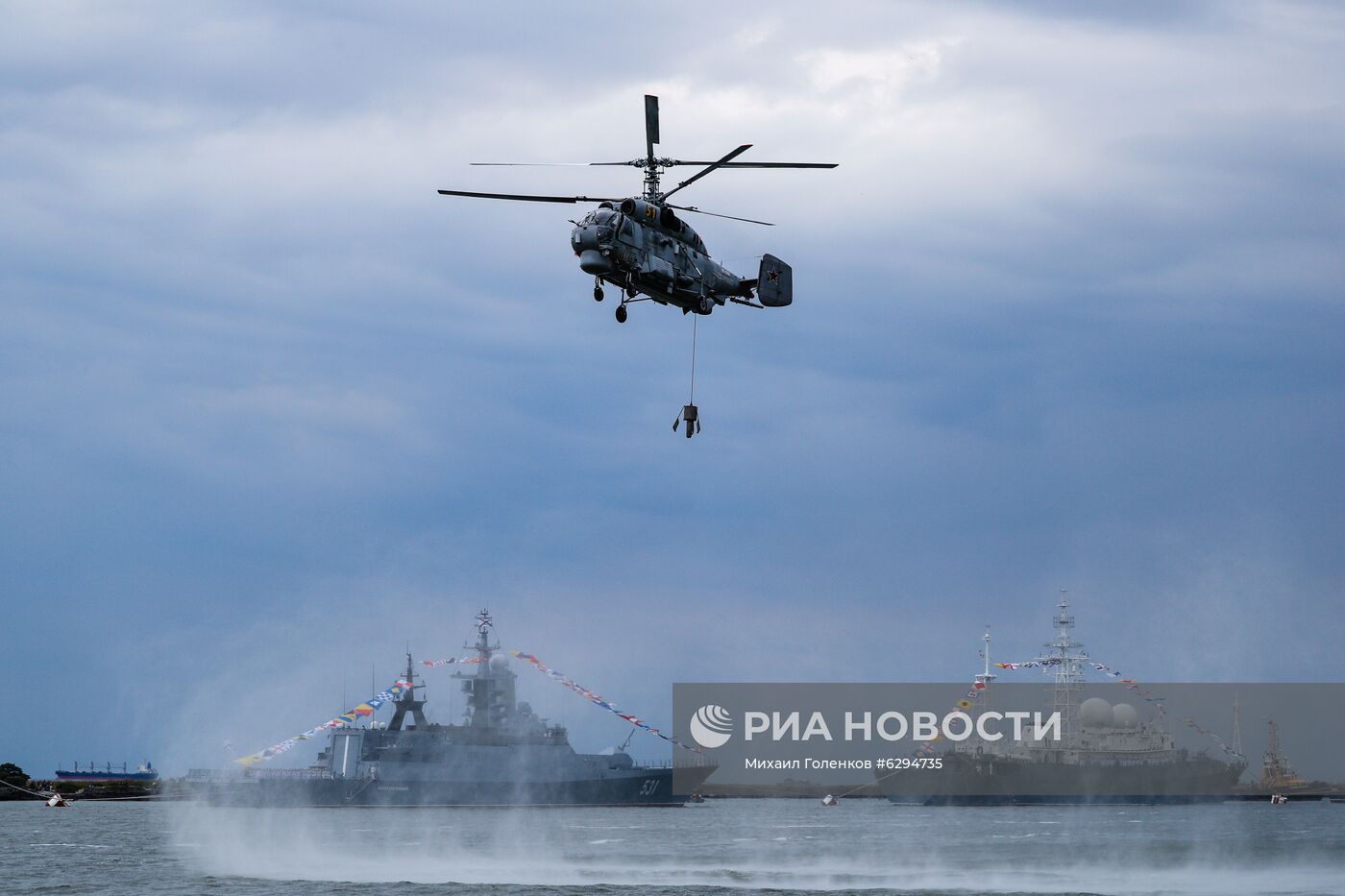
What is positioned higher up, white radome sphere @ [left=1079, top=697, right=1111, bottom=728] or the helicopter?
the helicopter

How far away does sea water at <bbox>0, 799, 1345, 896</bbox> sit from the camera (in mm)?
42531

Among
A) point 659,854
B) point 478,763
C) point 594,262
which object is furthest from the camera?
point 478,763

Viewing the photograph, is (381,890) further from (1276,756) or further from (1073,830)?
(1276,756)

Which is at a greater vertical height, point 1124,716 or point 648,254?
point 648,254

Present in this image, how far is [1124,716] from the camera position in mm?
104188

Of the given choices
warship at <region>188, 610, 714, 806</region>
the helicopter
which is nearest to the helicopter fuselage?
the helicopter

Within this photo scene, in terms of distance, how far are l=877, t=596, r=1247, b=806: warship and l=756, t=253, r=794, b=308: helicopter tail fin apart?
7612 centimetres

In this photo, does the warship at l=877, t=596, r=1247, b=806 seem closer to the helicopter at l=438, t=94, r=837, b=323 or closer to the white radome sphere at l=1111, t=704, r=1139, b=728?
the white radome sphere at l=1111, t=704, r=1139, b=728

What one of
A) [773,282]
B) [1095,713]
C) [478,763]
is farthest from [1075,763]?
[773,282]

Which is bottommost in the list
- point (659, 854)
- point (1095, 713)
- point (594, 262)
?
point (659, 854)

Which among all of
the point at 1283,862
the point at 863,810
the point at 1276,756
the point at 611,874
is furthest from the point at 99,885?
the point at 1276,756

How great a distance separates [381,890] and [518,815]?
44918 millimetres

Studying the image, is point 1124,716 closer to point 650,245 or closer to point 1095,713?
point 1095,713

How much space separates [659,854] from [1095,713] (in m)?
58.8
